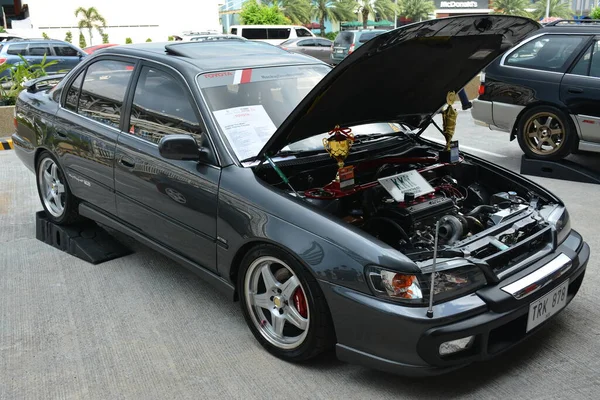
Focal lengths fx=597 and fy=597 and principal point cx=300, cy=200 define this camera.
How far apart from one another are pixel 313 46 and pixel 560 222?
24168mm

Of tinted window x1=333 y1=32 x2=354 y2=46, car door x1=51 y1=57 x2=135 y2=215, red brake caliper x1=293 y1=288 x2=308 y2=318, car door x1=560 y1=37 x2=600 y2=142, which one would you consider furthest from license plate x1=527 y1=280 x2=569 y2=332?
tinted window x1=333 y1=32 x2=354 y2=46

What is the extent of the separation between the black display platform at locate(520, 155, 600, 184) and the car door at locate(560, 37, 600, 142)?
37 cm

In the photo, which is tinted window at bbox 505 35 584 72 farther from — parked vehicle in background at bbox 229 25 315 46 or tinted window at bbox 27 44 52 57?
parked vehicle in background at bbox 229 25 315 46

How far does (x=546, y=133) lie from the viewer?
24.0 ft

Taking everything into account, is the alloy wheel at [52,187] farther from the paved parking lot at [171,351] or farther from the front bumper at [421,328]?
the front bumper at [421,328]

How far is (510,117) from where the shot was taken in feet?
24.8

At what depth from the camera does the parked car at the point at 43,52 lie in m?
17.3

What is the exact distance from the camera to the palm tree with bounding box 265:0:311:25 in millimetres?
51562

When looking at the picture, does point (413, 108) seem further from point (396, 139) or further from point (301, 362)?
point (301, 362)

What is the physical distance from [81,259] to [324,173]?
2272mm

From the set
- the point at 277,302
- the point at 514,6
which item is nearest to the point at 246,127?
the point at 277,302

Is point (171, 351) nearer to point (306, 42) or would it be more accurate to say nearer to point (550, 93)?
point (550, 93)

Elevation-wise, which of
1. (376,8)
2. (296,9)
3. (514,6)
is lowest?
(296,9)

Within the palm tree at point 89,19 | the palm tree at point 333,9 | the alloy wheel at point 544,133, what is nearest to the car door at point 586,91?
the alloy wheel at point 544,133
